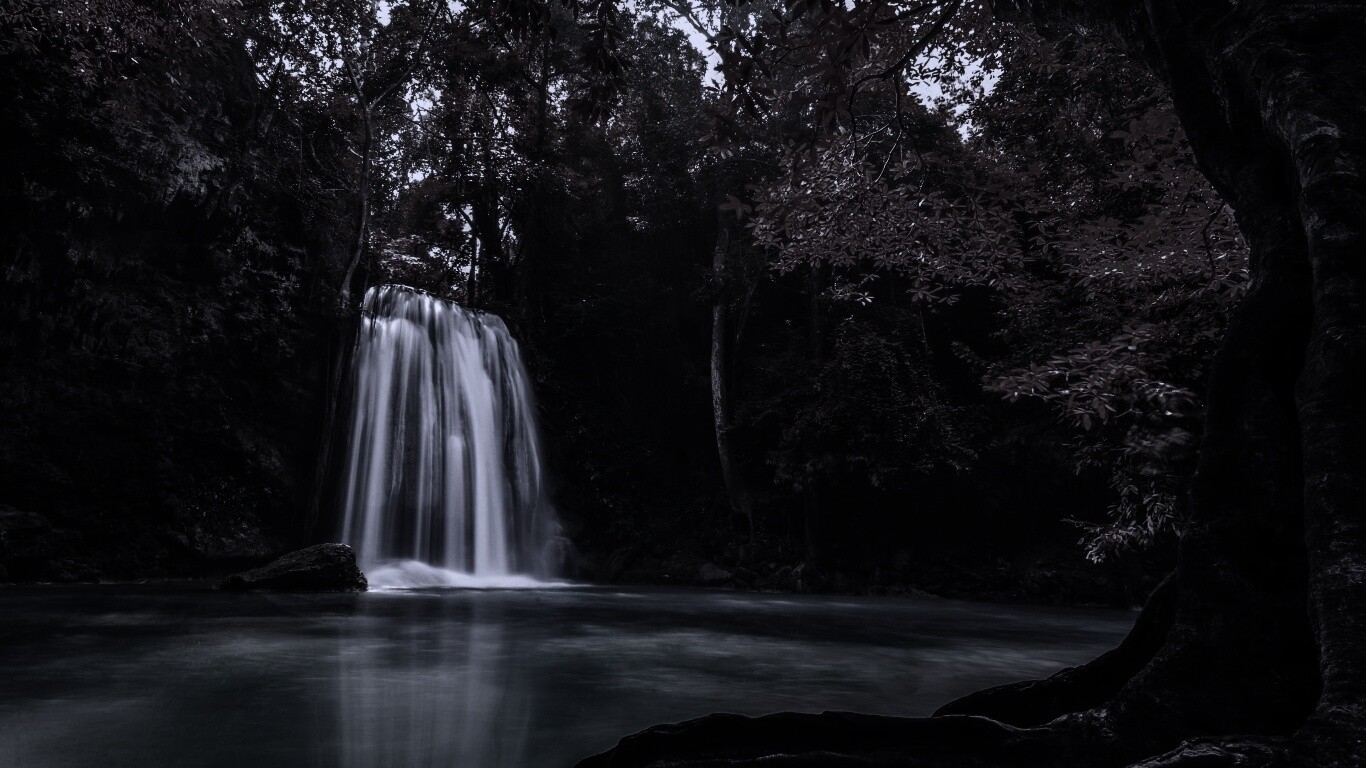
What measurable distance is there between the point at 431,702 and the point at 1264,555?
3.51 meters

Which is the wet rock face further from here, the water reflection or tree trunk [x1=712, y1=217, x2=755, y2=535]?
tree trunk [x1=712, y1=217, x2=755, y2=535]

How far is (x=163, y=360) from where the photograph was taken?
41.0 ft

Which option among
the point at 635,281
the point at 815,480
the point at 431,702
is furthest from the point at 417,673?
the point at 635,281

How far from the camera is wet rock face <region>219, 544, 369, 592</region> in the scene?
33.7ft

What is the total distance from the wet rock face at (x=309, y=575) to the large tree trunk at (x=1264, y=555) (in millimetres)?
10209

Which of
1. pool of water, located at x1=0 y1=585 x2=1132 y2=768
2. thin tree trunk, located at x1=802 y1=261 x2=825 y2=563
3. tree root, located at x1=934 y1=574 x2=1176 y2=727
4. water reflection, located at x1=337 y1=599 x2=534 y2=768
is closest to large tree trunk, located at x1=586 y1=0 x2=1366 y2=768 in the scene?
tree root, located at x1=934 y1=574 x2=1176 y2=727

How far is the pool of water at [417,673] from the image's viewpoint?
9.29 feet

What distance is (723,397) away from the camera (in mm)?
18469

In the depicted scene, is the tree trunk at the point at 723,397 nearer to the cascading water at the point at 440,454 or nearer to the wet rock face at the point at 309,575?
the cascading water at the point at 440,454

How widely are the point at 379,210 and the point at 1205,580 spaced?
21.9 meters

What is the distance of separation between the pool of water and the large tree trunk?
134 centimetres

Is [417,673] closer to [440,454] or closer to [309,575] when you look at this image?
[309,575]

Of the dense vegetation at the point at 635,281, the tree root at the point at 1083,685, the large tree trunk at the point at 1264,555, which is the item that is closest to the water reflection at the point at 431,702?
the large tree trunk at the point at 1264,555

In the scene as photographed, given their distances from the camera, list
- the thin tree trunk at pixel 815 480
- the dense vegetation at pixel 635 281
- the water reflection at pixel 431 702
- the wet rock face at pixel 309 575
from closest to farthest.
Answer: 1. the water reflection at pixel 431 702
2. the dense vegetation at pixel 635 281
3. the wet rock face at pixel 309 575
4. the thin tree trunk at pixel 815 480
